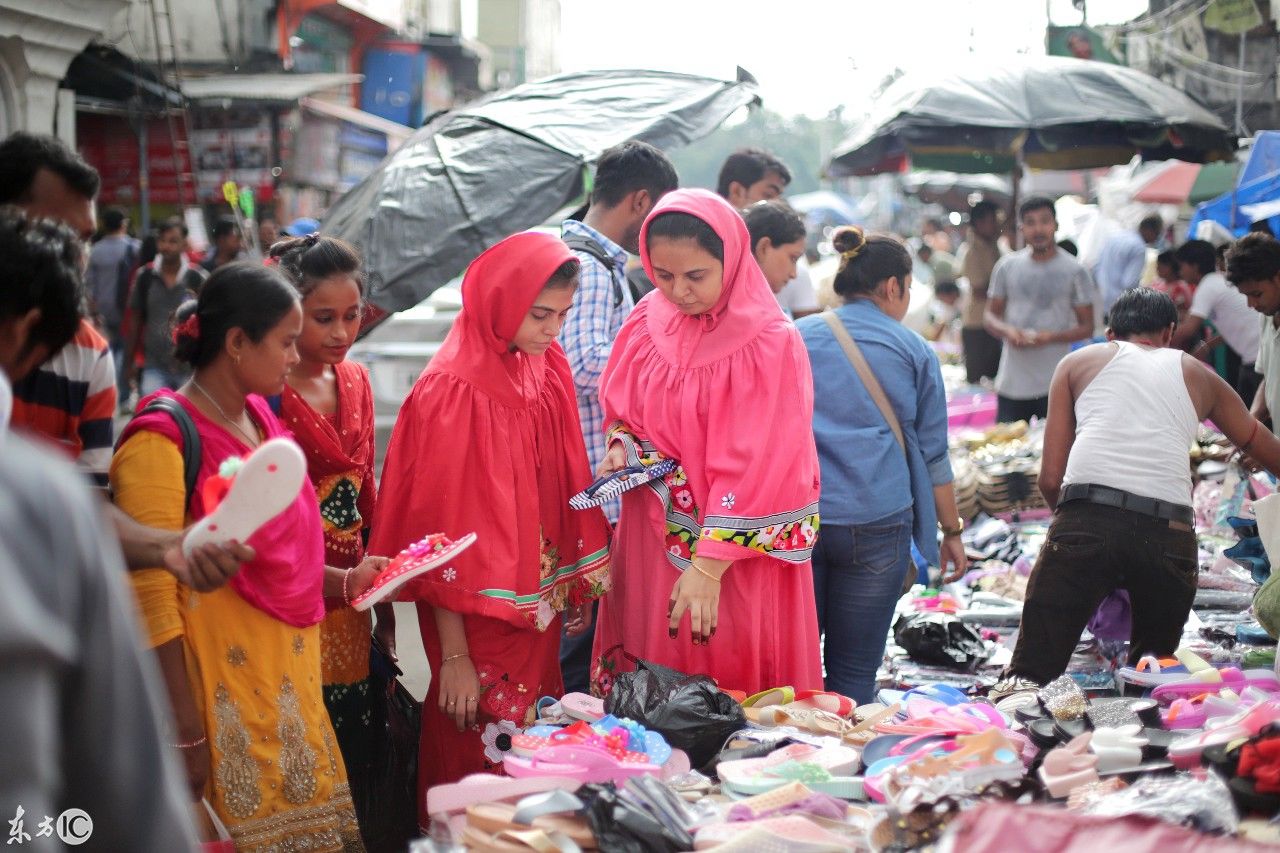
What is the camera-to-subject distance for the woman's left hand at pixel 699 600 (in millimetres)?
3098

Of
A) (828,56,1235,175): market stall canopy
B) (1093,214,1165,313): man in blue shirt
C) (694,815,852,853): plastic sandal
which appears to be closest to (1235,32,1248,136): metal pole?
(828,56,1235,175): market stall canopy

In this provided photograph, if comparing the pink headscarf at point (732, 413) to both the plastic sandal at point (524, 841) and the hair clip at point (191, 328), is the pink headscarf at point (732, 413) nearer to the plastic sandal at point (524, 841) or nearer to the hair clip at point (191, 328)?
the plastic sandal at point (524, 841)

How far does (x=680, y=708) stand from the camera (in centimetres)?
283

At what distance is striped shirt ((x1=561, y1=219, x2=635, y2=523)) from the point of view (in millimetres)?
4020

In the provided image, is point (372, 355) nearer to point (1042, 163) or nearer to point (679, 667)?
point (1042, 163)

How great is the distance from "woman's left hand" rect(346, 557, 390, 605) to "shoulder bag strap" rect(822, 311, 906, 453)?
1.78 m

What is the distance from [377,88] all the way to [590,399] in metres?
21.5

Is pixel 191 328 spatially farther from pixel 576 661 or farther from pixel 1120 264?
pixel 1120 264

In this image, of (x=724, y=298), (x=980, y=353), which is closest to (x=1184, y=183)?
(x=980, y=353)

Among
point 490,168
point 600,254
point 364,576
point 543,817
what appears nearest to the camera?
point 543,817

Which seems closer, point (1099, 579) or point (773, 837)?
point (773, 837)

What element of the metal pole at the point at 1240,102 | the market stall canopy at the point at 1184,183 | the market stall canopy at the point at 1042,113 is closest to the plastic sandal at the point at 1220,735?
the market stall canopy at the point at 1042,113

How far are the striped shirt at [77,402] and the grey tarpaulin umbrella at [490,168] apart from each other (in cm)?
235

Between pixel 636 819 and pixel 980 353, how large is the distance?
8.54 meters
